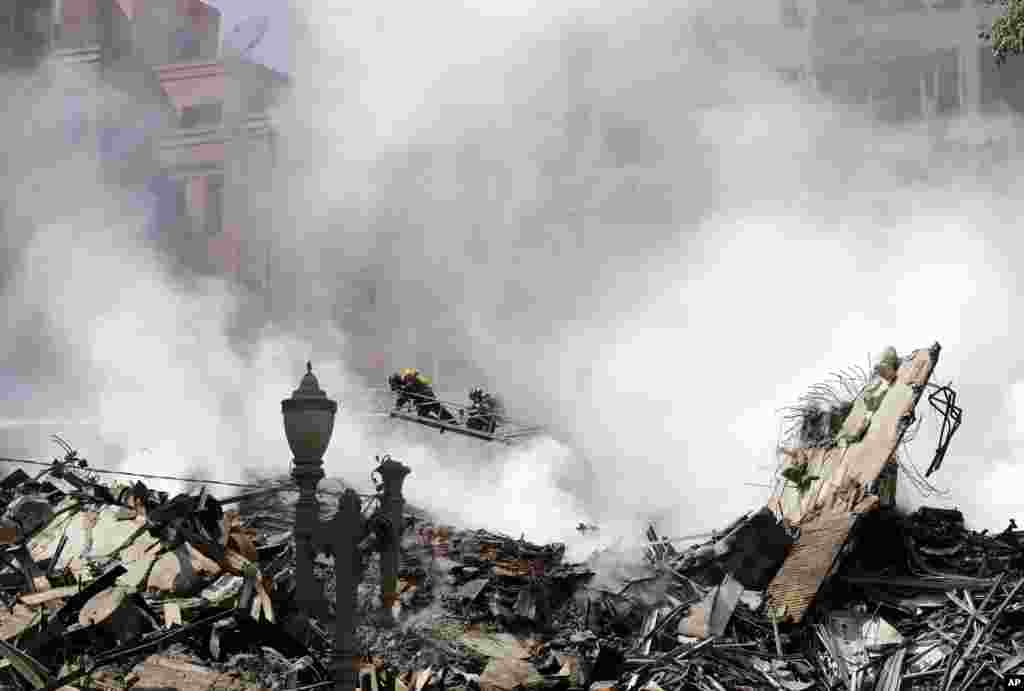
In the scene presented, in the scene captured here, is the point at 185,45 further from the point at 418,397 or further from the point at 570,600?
the point at 570,600

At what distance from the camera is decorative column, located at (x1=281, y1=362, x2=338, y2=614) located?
20.9ft

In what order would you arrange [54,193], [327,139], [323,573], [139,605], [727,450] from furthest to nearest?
[327,139], [54,193], [727,450], [323,573], [139,605]

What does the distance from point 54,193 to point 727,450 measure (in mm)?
18070

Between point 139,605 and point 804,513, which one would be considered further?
point 804,513

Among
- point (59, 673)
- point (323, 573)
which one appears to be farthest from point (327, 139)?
point (59, 673)

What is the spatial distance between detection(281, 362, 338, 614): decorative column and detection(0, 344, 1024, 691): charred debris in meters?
3.19

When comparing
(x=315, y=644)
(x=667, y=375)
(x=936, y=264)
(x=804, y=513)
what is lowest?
(x=315, y=644)

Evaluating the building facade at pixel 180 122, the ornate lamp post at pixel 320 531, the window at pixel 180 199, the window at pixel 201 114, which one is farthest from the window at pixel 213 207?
the ornate lamp post at pixel 320 531

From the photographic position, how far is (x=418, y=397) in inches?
762

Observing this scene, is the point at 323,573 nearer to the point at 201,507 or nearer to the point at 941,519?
the point at 201,507

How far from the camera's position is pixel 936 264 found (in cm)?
2577

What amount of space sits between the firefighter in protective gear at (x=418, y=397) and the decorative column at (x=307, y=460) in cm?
1259

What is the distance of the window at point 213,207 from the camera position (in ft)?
113

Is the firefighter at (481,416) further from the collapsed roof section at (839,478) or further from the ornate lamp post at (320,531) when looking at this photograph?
the ornate lamp post at (320,531)
